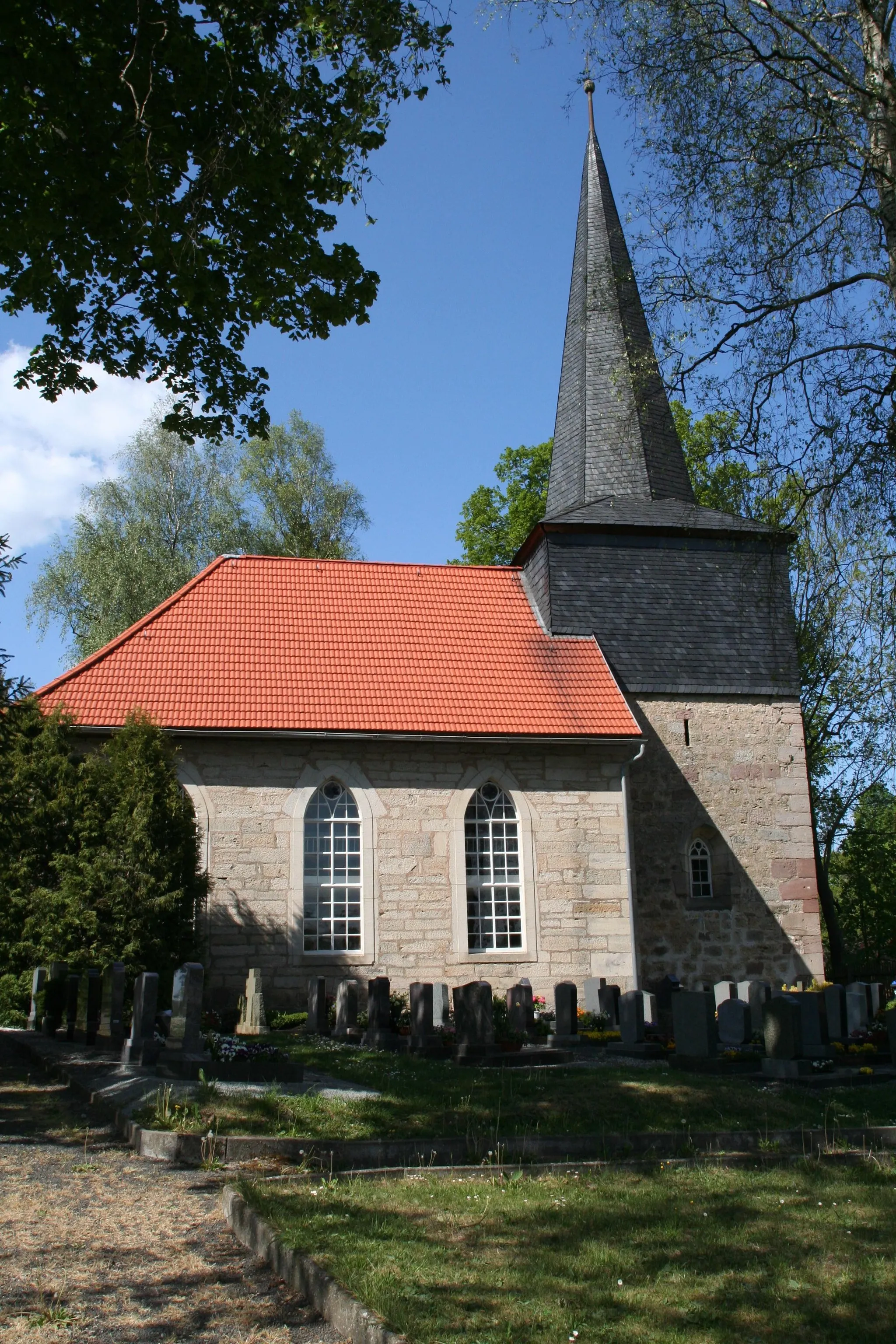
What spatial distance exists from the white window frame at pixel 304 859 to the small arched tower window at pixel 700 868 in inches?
222

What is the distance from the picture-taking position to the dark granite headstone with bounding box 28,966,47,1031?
43.5 ft

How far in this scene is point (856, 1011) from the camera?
1341 centimetres

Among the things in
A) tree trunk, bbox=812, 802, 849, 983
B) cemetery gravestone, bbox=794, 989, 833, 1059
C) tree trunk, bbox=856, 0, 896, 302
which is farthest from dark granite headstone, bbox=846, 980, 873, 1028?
tree trunk, bbox=812, 802, 849, 983

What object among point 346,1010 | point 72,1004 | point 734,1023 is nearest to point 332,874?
point 346,1010

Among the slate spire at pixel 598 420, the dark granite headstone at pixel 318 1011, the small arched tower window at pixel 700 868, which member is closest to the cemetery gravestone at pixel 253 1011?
the dark granite headstone at pixel 318 1011

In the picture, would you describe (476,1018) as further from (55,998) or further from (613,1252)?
(613,1252)

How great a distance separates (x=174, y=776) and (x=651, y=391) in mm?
8047

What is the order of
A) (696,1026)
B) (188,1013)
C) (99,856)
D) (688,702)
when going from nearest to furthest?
(188,1013) → (696,1026) → (99,856) → (688,702)

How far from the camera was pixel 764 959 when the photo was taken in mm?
17938

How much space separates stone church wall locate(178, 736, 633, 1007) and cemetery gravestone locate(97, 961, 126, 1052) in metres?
3.95

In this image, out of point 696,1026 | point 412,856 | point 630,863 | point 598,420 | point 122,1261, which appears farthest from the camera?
point 598,420

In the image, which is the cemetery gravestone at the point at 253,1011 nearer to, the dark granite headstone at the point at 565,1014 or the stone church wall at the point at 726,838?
the dark granite headstone at the point at 565,1014

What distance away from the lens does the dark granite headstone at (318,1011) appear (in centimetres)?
1387

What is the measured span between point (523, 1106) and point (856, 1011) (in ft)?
22.8
